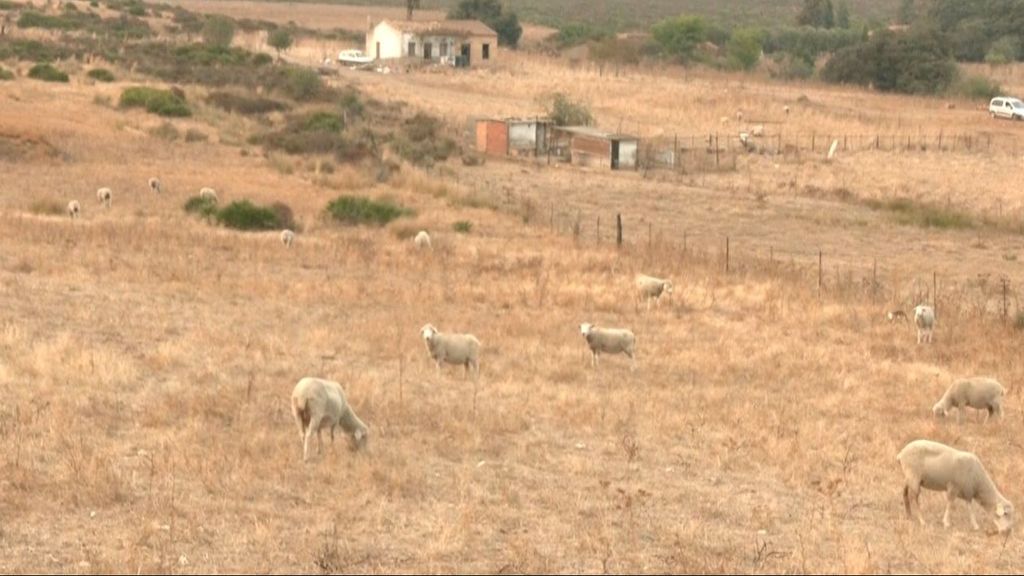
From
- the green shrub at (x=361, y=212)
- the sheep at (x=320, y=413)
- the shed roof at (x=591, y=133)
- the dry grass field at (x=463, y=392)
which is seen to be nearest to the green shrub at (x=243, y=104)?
the shed roof at (x=591, y=133)

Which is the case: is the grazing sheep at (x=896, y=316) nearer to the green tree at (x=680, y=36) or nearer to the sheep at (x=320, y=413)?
the sheep at (x=320, y=413)

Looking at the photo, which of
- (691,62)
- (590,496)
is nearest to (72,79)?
(590,496)

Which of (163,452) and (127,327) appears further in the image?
(127,327)

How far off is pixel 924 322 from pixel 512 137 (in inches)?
1369

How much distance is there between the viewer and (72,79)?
63688mm

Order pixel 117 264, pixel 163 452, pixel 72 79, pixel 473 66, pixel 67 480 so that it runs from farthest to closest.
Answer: pixel 473 66 < pixel 72 79 < pixel 117 264 < pixel 163 452 < pixel 67 480

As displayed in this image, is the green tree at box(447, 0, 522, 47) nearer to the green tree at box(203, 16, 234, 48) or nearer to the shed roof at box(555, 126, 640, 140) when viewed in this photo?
the green tree at box(203, 16, 234, 48)

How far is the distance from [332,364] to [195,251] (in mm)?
9370

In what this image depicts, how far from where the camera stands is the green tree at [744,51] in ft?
375

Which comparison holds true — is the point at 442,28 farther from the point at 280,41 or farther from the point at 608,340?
the point at 608,340

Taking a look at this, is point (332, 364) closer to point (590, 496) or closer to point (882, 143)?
point (590, 496)

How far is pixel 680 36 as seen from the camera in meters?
121

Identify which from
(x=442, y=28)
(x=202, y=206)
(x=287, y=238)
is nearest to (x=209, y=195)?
(x=202, y=206)

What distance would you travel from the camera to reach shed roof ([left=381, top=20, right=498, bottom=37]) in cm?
9606
